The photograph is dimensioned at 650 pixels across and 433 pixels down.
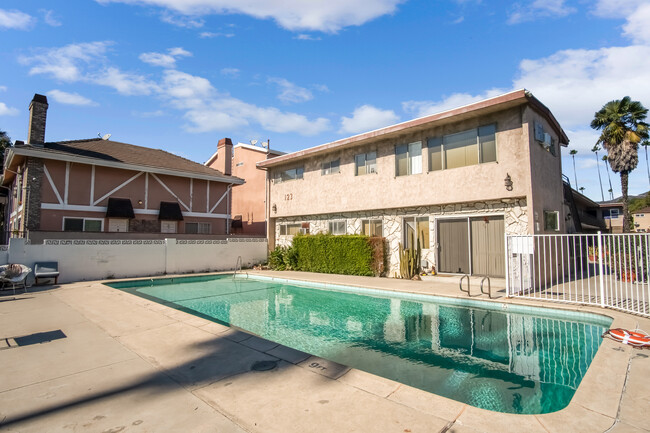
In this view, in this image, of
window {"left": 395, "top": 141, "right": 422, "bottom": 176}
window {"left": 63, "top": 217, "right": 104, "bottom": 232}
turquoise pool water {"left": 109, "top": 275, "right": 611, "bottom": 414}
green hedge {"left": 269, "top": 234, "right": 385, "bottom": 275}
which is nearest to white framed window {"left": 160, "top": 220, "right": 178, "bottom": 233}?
window {"left": 63, "top": 217, "right": 104, "bottom": 232}

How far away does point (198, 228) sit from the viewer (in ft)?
71.2

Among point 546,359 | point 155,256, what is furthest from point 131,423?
point 155,256

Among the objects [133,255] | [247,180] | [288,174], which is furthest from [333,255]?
[247,180]

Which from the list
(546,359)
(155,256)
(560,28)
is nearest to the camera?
(546,359)

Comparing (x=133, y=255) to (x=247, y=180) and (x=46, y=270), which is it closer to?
(x=46, y=270)

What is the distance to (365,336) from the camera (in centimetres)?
659

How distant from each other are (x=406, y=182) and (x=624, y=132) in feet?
63.8

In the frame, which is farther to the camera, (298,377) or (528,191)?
(528,191)

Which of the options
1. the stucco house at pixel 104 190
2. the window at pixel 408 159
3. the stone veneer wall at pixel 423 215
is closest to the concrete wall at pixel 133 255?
the stucco house at pixel 104 190

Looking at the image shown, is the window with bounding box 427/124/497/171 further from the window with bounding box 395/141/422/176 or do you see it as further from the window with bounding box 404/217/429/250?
the window with bounding box 404/217/429/250

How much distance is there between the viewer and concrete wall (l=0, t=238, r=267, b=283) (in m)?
12.3

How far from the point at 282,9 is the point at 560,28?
9.42 meters

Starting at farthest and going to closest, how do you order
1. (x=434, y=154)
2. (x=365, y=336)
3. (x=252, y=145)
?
1. (x=252, y=145)
2. (x=434, y=154)
3. (x=365, y=336)

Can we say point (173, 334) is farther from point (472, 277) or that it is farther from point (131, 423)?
point (472, 277)
